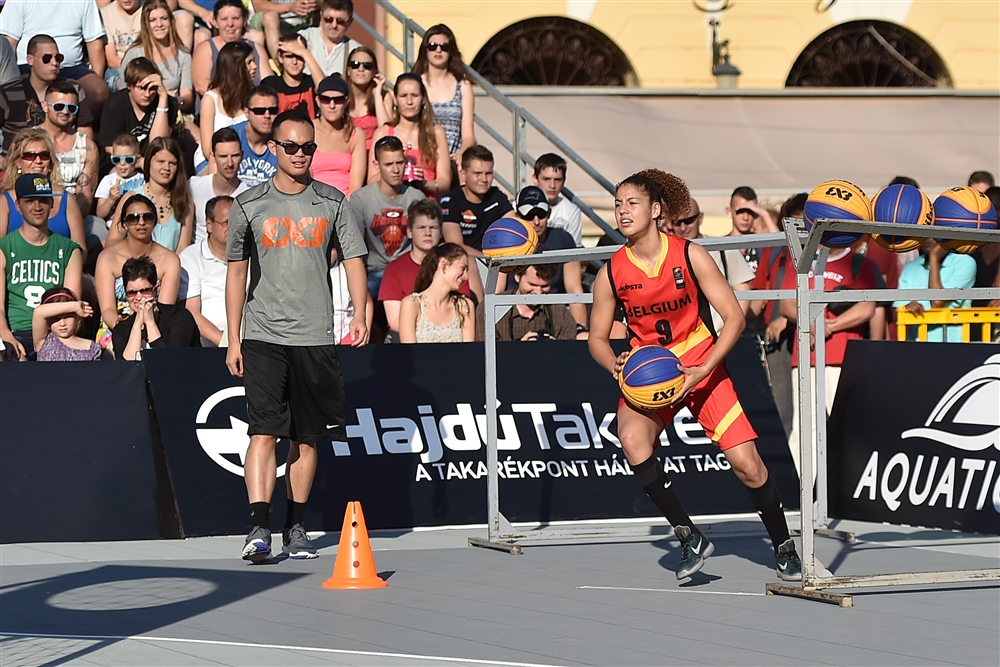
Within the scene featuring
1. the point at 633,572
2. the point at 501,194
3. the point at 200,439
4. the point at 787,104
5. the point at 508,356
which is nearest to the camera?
the point at 633,572

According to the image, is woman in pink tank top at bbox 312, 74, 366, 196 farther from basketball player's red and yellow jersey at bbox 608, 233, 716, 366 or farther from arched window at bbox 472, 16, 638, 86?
arched window at bbox 472, 16, 638, 86

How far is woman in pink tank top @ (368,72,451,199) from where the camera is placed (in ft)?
43.7

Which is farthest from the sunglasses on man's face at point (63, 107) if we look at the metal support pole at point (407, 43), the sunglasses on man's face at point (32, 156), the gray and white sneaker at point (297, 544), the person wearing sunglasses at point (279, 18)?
the gray and white sneaker at point (297, 544)

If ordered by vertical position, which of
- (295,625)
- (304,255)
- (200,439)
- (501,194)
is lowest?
(295,625)

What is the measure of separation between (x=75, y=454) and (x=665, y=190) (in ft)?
14.6

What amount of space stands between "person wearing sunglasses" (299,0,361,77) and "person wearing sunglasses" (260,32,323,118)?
55 centimetres

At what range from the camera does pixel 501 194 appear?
44.3ft

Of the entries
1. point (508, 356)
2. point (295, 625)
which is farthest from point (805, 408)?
point (508, 356)

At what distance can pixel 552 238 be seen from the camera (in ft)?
43.1

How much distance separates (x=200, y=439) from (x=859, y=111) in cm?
1455

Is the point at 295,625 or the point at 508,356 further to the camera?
the point at 508,356

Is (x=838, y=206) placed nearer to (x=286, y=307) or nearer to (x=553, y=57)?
(x=286, y=307)

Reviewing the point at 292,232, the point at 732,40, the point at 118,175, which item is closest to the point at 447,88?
the point at 118,175

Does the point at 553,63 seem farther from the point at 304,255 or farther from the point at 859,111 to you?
the point at 304,255
